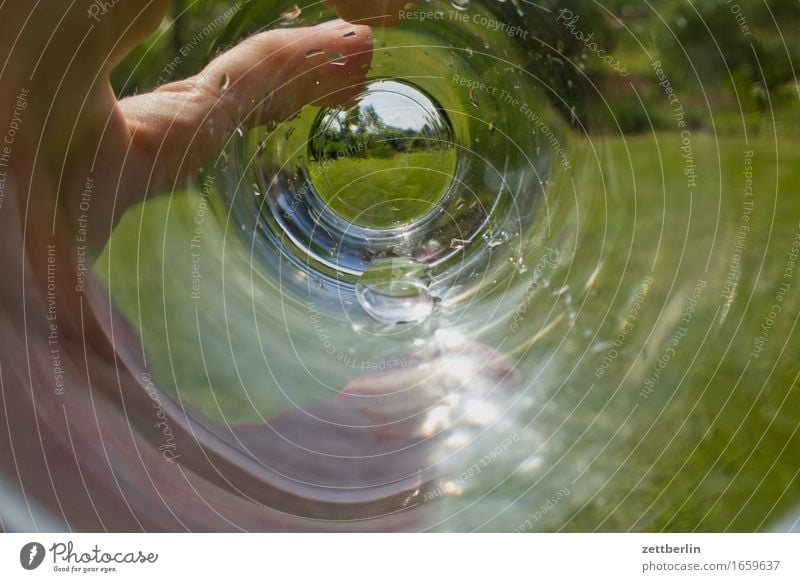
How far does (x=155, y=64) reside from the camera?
1.53ft

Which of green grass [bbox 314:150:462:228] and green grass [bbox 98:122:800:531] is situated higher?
green grass [bbox 314:150:462:228]

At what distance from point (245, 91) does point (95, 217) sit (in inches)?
5.4

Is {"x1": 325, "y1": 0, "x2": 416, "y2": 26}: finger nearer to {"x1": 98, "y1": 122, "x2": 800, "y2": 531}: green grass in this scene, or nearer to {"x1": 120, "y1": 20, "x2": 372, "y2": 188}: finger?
{"x1": 120, "y1": 20, "x2": 372, "y2": 188}: finger

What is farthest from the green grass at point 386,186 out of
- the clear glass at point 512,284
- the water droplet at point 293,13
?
the water droplet at point 293,13

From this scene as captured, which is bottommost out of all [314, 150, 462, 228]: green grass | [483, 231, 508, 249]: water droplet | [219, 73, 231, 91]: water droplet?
[483, 231, 508, 249]: water droplet

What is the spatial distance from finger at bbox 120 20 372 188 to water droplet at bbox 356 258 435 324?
0.14 m

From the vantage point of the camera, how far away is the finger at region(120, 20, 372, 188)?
48cm

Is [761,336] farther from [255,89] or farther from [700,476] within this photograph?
[255,89]

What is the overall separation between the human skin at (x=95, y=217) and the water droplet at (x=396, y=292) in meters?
0.16

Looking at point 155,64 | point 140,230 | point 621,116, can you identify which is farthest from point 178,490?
point 621,116

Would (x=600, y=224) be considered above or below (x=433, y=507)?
above

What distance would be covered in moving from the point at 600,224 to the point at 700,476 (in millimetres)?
199

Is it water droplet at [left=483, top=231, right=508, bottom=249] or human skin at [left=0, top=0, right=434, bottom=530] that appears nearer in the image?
human skin at [left=0, top=0, right=434, bottom=530]

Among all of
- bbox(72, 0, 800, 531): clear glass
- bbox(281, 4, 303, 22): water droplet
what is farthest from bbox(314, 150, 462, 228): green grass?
bbox(281, 4, 303, 22): water droplet
